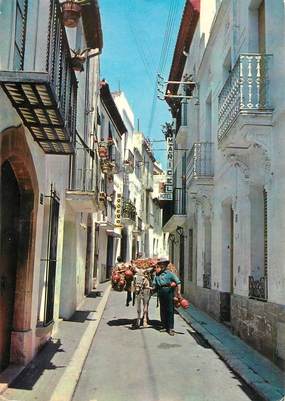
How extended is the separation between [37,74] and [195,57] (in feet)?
50.3

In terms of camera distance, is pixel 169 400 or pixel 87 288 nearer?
pixel 169 400

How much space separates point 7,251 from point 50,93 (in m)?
2.64

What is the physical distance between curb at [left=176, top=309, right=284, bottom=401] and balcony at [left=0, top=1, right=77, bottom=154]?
4.13 meters

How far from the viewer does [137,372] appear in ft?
25.0

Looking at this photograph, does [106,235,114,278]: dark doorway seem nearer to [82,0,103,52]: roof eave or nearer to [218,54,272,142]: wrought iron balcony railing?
[82,0,103,52]: roof eave

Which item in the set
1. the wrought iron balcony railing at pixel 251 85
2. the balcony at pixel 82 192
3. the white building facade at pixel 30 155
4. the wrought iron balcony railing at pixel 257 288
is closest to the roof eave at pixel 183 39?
the balcony at pixel 82 192

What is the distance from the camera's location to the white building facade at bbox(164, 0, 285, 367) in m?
8.33

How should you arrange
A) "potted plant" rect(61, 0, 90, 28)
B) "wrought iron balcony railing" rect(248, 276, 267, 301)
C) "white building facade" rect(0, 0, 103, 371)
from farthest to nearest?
"potted plant" rect(61, 0, 90, 28), "wrought iron balcony railing" rect(248, 276, 267, 301), "white building facade" rect(0, 0, 103, 371)

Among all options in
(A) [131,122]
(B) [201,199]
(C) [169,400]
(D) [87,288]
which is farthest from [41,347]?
(A) [131,122]

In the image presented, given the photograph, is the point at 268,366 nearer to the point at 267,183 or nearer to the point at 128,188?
the point at 267,183

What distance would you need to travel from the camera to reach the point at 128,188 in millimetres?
38312

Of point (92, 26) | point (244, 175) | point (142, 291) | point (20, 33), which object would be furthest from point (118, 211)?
point (20, 33)

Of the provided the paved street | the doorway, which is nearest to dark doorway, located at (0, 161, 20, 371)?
the paved street

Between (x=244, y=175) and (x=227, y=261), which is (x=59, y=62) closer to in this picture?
(x=244, y=175)
